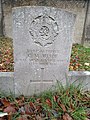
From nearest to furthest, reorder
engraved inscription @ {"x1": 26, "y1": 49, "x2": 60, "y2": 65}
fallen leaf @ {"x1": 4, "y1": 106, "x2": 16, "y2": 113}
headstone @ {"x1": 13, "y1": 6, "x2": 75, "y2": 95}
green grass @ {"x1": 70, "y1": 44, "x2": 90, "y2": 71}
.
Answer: headstone @ {"x1": 13, "y1": 6, "x2": 75, "y2": 95}, fallen leaf @ {"x1": 4, "y1": 106, "x2": 16, "y2": 113}, engraved inscription @ {"x1": 26, "y1": 49, "x2": 60, "y2": 65}, green grass @ {"x1": 70, "y1": 44, "x2": 90, "y2": 71}

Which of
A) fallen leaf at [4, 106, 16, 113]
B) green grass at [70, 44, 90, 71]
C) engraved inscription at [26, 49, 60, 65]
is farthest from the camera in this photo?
green grass at [70, 44, 90, 71]

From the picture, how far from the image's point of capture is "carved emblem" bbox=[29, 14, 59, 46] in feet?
9.14

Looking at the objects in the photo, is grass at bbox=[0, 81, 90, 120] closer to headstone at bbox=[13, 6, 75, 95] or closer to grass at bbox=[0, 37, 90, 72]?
headstone at bbox=[13, 6, 75, 95]

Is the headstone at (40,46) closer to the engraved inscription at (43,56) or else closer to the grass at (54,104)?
the engraved inscription at (43,56)

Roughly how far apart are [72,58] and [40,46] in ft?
6.60

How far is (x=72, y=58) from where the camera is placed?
486 cm

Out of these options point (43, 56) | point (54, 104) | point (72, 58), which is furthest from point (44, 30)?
point (72, 58)

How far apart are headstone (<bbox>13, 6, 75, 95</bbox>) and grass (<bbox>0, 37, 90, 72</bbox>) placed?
961 mm

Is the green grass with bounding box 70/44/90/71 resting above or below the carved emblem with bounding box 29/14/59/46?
below

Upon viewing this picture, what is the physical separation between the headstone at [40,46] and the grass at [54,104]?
0.58ft

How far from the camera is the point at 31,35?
2879 millimetres

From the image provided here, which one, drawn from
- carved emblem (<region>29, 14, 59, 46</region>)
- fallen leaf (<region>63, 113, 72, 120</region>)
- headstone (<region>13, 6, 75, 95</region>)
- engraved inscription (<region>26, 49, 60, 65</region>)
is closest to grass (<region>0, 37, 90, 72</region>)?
headstone (<region>13, 6, 75, 95</region>)

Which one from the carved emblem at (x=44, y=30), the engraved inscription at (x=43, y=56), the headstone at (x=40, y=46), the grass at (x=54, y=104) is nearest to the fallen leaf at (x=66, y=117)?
the grass at (x=54, y=104)

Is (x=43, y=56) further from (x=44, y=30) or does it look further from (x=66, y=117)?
(x=66, y=117)
